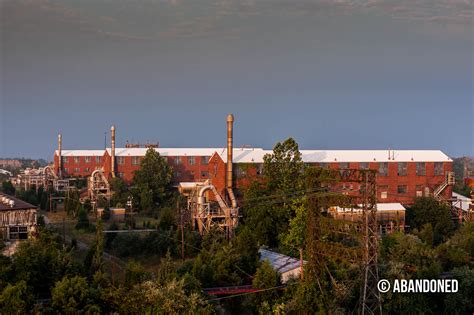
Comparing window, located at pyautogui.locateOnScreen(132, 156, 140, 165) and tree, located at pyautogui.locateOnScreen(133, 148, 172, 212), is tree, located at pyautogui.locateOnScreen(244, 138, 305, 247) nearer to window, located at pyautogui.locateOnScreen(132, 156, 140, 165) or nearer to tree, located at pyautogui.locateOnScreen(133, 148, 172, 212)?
tree, located at pyautogui.locateOnScreen(133, 148, 172, 212)

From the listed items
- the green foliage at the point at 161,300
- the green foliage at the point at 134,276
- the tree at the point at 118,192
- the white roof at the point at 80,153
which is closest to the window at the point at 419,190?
the tree at the point at 118,192

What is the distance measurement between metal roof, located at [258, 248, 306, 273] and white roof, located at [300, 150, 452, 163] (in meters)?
17.2

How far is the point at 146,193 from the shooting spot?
51.8m

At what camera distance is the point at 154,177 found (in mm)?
55000

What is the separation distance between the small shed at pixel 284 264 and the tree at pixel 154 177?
76.6 ft

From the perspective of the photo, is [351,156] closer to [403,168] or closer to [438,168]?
[403,168]

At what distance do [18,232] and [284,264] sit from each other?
1642 cm

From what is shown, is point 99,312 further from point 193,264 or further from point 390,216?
point 390,216

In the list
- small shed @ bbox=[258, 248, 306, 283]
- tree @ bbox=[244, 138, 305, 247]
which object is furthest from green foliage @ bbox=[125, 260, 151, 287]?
tree @ bbox=[244, 138, 305, 247]

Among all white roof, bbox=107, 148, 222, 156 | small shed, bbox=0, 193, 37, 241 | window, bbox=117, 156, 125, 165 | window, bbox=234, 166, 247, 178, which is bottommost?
small shed, bbox=0, 193, 37, 241

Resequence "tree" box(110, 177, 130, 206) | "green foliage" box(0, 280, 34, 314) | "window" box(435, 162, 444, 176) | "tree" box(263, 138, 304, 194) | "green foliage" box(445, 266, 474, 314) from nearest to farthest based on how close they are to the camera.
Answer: "green foliage" box(0, 280, 34, 314)
"green foliage" box(445, 266, 474, 314)
"tree" box(263, 138, 304, 194)
"window" box(435, 162, 444, 176)
"tree" box(110, 177, 130, 206)

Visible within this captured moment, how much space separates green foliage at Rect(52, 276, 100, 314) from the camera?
20.7 meters

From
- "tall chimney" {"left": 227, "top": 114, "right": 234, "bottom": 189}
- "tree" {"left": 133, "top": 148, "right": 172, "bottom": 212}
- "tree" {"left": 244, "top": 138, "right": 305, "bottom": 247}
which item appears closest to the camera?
"tree" {"left": 244, "top": 138, "right": 305, "bottom": 247}

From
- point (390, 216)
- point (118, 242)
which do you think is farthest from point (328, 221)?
point (390, 216)
